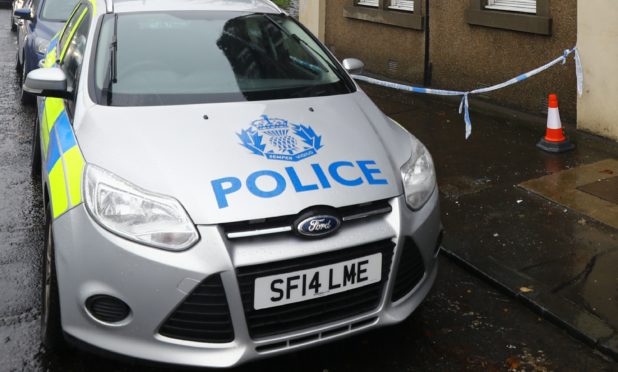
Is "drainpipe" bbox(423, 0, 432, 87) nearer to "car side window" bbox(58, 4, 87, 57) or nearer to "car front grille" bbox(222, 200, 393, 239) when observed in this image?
"car side window" bbox(58, 4, 87, 57)

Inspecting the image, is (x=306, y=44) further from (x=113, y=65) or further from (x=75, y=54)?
(x=75, y=54)

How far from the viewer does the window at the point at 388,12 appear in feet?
31.8

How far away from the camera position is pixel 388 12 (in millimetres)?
10305

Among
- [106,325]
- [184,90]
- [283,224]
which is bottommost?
[106,325]

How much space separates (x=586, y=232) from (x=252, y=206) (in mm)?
2910

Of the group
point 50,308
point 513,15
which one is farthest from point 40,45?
point 50,308

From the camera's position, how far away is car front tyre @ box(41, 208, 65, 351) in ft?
10.8

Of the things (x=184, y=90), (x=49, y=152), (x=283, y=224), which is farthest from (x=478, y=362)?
(x=49, y=152)

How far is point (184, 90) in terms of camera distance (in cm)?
386

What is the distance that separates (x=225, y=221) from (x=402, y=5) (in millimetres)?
8202

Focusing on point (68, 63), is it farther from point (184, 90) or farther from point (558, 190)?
point (558, 190)

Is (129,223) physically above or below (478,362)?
above

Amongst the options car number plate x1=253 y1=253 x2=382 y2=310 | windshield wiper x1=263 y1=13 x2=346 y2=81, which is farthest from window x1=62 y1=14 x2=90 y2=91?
car number plate x1=253 y1=253 x2=382 y2=310

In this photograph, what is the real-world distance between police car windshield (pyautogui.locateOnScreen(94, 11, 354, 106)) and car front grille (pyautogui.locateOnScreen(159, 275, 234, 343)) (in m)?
1.26
